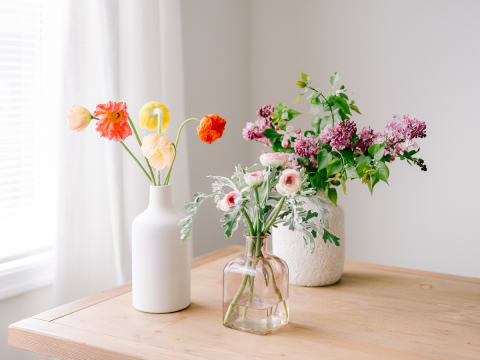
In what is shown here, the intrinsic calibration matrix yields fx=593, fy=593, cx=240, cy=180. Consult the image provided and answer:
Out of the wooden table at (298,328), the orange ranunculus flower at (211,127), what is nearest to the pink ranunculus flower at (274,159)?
the orange ranunculus flower at (211,127)

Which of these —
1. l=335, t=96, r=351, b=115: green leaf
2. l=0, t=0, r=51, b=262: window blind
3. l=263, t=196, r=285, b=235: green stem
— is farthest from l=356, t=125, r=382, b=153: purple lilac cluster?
l=0, t=0, r=51, b=262: window blind

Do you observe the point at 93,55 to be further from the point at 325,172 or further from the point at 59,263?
the point at 325,172

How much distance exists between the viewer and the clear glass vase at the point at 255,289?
1169mm

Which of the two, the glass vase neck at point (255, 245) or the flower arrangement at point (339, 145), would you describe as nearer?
the glass vase neck at point (255, 245)

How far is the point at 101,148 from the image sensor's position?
179cm

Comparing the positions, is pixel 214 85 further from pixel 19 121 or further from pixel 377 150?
pixel 377 150

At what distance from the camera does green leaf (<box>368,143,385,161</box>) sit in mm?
1267

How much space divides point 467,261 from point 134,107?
57.6 inches

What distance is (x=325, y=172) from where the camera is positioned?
1.39 metres

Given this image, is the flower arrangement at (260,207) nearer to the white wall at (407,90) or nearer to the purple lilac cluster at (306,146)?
the purple lilac cluster at (306,146)

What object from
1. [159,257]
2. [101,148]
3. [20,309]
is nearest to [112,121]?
[159,257]

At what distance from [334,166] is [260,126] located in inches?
8.0

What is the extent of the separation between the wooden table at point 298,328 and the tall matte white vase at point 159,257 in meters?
0.04

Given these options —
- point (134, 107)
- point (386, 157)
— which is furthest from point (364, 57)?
point (386, 157)
